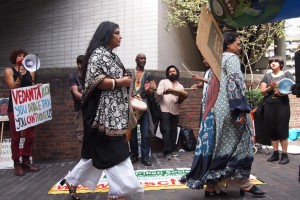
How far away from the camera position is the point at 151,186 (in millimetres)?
4543

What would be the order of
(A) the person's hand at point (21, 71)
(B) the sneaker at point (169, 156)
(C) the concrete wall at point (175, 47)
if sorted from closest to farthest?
(A) the person's hand at point (21, 71) → (B) the sneaker at point (169, 156) → (C) the concrete wall at point (175, 47)

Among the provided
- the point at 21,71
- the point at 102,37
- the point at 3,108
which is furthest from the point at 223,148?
the point at 3,108

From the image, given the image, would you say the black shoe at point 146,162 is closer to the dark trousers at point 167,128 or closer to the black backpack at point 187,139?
the dark trousers at point 167,128

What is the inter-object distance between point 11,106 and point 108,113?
345cm

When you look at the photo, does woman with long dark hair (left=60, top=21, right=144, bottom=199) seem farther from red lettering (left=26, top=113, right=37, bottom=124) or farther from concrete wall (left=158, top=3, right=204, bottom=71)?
concrete wall (left=158, top=3, right=204, bottom=71)

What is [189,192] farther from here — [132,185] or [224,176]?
[132,185]

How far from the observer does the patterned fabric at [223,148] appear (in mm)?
3758

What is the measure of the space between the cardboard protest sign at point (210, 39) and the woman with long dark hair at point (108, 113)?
1158 millimetres

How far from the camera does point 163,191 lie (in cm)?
429

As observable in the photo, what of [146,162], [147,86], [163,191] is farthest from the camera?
[147,86]

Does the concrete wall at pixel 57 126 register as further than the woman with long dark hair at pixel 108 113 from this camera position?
Yes

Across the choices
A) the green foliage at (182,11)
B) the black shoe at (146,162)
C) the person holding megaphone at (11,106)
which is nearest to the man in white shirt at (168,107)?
the black shoe at (146,162)

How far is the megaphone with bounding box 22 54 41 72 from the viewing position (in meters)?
5.69

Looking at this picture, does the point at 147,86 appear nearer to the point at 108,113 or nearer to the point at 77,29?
the point at 108,113
